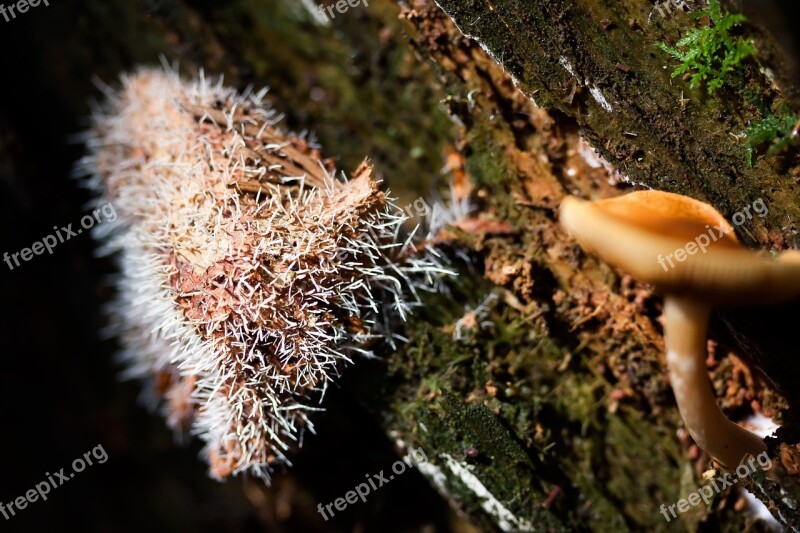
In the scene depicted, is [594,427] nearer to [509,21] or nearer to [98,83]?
[509,21]

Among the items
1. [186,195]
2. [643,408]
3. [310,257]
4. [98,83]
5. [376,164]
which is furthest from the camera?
[98,83]

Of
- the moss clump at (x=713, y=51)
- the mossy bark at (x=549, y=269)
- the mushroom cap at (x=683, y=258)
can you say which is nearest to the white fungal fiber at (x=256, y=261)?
the mossy bark at (x=549, y=269)

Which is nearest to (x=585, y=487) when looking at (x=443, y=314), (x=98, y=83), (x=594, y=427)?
(x=594, y=427)

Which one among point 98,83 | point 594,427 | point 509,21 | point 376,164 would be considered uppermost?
point 98,83

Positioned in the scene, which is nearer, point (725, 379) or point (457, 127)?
point (725, 379)

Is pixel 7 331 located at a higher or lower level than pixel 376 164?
higher

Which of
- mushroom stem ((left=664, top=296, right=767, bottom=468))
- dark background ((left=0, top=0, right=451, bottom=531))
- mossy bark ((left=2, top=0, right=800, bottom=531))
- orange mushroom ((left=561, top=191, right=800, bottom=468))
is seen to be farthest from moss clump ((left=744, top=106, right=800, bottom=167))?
dark background ((left=0, top=0, right=451, bottom=531))

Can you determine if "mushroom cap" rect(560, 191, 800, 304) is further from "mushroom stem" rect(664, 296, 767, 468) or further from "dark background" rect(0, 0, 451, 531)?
"dark background" rect(0, 0, 451, 531)

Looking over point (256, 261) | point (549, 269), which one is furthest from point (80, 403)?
point (549, 269)
